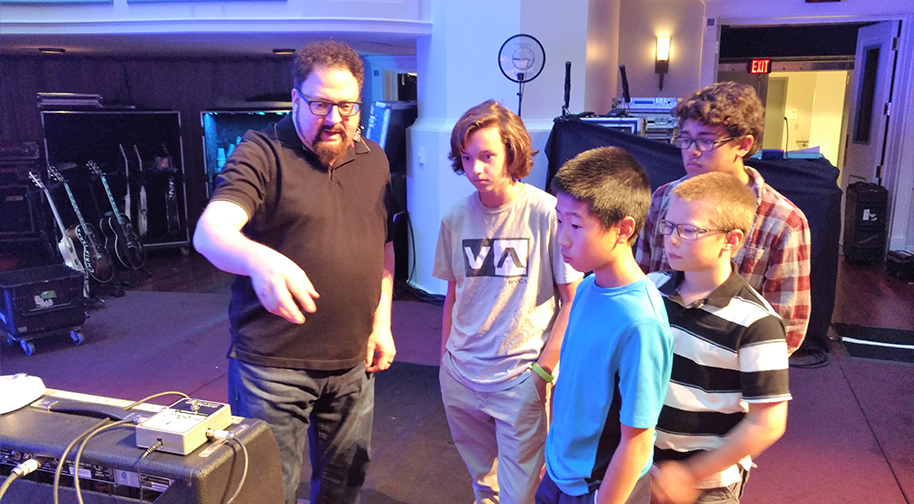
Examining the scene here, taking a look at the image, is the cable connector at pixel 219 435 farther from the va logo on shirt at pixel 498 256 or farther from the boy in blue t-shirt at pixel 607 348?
the va logo on shirt at pixel 498 256

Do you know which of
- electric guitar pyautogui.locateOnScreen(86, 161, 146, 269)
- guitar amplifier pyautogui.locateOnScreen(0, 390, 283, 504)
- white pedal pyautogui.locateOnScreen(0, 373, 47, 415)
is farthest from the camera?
electric guitar pyautogui.locateOnScreen(86, 161, 146, 269)

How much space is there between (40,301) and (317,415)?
3454 mm

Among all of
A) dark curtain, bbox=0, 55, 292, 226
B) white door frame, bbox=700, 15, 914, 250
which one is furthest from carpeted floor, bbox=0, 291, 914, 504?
white door frame, bbox=700, 15, 914, 250

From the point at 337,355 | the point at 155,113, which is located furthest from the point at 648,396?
the point at 155,113

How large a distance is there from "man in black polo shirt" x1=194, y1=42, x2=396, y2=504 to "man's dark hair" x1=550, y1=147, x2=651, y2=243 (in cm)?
64

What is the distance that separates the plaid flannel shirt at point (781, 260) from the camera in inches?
63.6

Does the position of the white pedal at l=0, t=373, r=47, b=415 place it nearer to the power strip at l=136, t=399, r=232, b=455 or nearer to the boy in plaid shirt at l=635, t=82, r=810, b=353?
the power strip at l=136, t=399, r=232, b=455

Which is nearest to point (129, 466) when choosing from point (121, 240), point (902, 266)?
point (121, 240)

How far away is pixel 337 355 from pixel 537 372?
561 mm

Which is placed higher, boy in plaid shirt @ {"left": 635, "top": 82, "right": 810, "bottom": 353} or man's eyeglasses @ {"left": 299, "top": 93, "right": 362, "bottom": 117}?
man's eyeglasses @ {"left": 299, "top": 93, "right": 362, "bottom": 117}

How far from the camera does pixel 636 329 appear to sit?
44.9 inches

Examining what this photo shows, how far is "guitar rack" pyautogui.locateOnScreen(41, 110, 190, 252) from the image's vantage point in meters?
6.77

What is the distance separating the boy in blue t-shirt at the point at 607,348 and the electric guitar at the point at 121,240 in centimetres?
573

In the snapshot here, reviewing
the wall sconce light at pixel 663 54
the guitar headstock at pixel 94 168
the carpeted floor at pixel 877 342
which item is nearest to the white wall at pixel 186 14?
the guitar headstock at pixel 94 168
